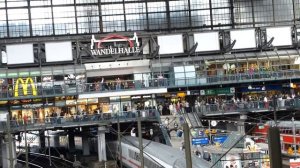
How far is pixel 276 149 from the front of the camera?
156 inches

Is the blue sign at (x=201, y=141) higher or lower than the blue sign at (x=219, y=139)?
higher

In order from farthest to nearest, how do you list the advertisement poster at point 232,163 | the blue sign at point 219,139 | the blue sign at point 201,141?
the blue sign at point 219,139 → the blue sign at point 201,141 → the advertisement poster at point 232,163

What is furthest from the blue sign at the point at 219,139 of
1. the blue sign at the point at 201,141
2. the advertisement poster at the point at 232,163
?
the advertisement poster at the point at 232,163

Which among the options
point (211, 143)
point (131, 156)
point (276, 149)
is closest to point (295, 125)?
point (211, 143)

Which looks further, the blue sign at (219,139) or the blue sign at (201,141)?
the blue sign at (219,139)

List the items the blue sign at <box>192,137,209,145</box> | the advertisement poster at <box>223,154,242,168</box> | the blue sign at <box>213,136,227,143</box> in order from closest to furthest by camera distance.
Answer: the advertisement poster at <box>223,154,242,168</box>
the blue sign at <box>192,137,209,145</box>
the blue sign at <box>213,136,227,143</box>

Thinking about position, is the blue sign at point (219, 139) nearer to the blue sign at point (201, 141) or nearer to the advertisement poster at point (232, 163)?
the blue sign at point (201, 141)

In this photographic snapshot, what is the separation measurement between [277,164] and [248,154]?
2859cm

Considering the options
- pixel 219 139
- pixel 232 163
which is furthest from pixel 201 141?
pixel 232 163

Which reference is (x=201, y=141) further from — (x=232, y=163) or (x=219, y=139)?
(x=232, y=163)

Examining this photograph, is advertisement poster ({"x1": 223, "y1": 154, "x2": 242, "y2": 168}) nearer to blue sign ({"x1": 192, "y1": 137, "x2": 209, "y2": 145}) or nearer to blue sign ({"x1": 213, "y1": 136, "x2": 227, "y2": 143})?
blue sign ({"x1": 192, "y1": 137, "x2": 209, "y2": 145})

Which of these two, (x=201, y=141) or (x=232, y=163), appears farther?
(x=201, y=141)

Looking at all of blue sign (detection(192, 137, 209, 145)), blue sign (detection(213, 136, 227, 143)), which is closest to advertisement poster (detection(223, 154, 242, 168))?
blue sign (detection(192, 137, 209, 145))

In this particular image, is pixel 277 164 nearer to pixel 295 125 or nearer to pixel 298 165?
pixel 298 165
